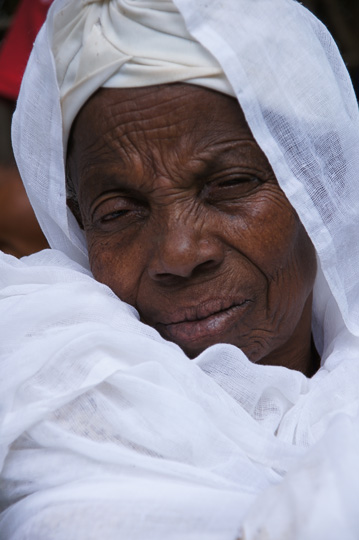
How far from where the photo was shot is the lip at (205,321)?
1.88 m

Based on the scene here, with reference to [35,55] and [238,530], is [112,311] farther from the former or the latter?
[35,55]

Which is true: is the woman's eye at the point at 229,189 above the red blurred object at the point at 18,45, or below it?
above

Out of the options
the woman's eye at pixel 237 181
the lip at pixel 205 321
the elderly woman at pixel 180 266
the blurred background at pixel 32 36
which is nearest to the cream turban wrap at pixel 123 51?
the elderly woman at pixel 180 266

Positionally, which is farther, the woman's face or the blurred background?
the blurred background

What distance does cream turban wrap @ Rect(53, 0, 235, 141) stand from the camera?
1.83 meters

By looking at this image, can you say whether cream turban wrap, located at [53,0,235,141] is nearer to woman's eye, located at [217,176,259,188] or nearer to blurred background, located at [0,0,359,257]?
woman's eye, located at [217,176,259,188]

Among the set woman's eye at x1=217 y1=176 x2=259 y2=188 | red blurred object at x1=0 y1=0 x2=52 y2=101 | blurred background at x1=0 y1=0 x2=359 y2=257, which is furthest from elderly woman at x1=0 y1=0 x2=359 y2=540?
red blurred object at x1=0 y1=0 x2=52 y2=101

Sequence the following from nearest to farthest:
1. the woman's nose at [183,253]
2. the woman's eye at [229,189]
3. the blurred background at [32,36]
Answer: the woman's nose at [183,253]
the woman's eye at [229,189]
the blurred background at [32,36]

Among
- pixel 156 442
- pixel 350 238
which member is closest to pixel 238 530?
pixel 156 442

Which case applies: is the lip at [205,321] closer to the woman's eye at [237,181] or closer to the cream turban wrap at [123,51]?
the woman's eye at [237,181]

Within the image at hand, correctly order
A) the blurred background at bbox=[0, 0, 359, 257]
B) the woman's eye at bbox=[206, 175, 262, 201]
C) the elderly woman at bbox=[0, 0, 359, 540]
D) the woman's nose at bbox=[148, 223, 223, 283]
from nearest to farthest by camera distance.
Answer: the elderly woman at bbox=[0, 0, 359, 540]
the woman's nose at bbox=[148, 223, 223, 283]
the woman's eye at bbox=[206, 175, 262, 201]
the blurred background at bbox=[0, 0, 359, 257]

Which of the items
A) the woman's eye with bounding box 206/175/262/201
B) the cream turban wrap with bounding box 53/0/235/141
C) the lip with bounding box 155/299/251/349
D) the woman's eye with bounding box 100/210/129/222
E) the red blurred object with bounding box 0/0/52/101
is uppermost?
the cream turban wrap with bounding box 53/0/235/141

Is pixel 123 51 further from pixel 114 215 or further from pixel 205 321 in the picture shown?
pixel 205 321

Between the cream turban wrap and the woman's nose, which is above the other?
the cream turban wrap
